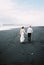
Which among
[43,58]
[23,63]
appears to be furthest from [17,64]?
[43,58]

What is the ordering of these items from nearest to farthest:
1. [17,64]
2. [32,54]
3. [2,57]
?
[17,64] → [2,57] → [32,54]

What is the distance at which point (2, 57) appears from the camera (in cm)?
1251

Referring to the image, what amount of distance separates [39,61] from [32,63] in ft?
1.83

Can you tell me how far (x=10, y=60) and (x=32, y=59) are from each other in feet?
3.37

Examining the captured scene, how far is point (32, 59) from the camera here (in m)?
11.9

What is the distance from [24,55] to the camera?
13.1 m

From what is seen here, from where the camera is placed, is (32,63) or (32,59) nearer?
(32,63)

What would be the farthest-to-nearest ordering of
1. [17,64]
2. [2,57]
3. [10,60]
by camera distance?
[2,57] < [10,60] < [17,64]

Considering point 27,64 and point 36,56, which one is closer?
point 27,64

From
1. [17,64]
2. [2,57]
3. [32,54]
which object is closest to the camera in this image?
[17,64]

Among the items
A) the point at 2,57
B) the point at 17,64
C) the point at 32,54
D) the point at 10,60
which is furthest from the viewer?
the point at 32,54

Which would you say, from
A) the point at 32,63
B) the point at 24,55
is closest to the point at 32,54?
the point at 24,55

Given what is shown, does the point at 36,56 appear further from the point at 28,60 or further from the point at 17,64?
the point at 17,64

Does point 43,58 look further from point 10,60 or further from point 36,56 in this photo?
point 10,60
